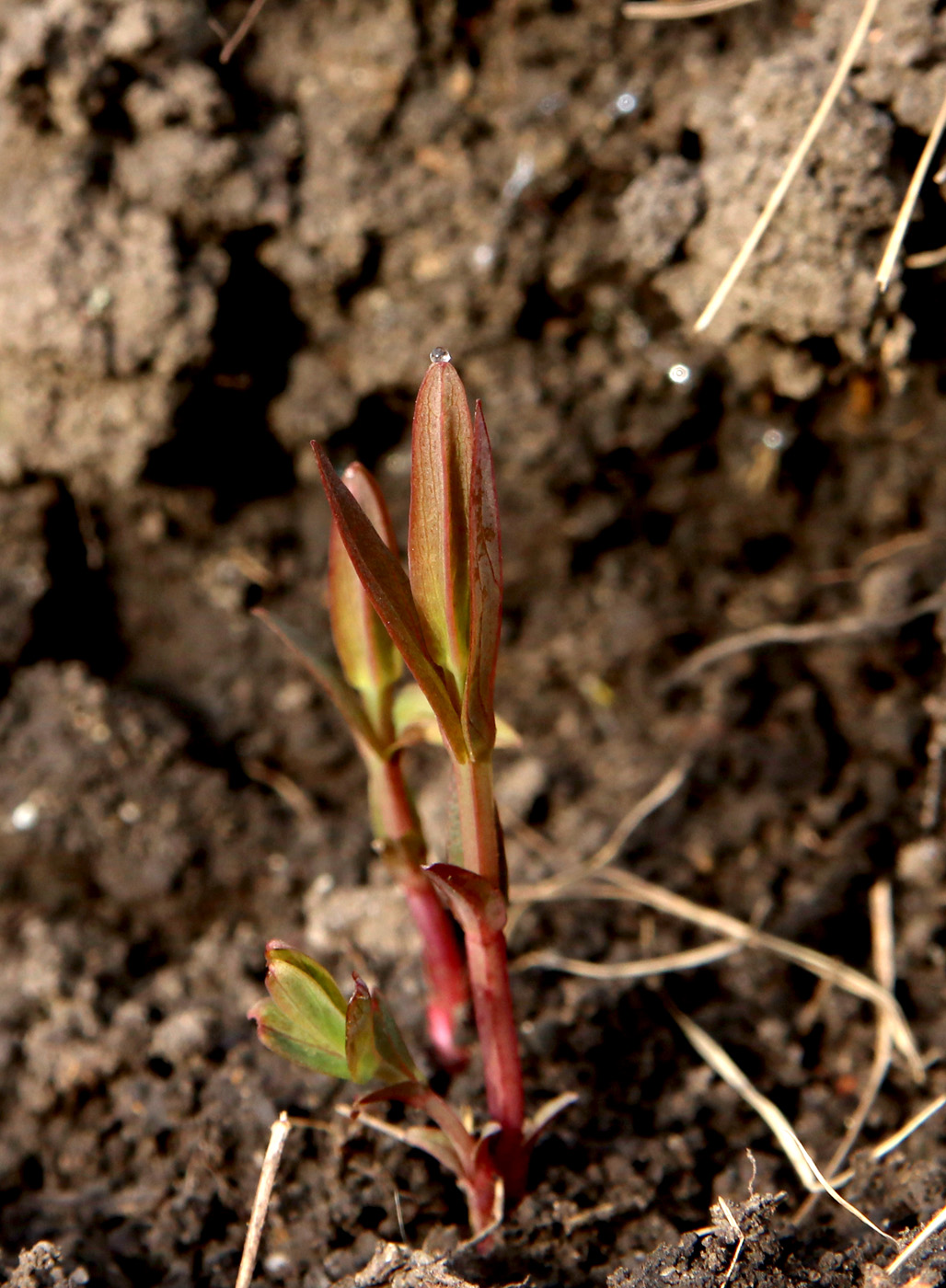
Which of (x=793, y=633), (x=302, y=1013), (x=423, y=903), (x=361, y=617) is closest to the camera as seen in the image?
(x=302, y=1013)

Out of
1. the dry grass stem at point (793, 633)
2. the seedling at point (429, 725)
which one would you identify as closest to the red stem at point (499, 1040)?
the seedling at point (429, 725)

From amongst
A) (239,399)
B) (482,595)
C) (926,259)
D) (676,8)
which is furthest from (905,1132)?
(676,8)

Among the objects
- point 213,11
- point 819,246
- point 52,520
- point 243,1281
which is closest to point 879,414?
point 819,246

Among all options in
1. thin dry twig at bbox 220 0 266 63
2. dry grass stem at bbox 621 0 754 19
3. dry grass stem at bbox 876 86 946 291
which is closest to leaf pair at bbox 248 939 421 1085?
dry grass stem at bbox 876 86 946 291

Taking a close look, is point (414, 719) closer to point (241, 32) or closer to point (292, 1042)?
point (292, 1042)

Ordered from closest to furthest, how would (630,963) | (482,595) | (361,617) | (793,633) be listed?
(482,595)
(361,617)
(630,963)
(793,633)

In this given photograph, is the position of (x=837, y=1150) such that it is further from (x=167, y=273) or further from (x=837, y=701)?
(x=167, y=273)

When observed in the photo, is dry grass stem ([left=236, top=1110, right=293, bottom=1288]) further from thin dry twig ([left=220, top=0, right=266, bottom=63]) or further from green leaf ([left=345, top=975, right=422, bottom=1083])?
thin dry twig ([left=220, top=0, right=266, bottom=63])
